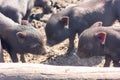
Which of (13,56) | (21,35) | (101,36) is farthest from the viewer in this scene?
(13,56)

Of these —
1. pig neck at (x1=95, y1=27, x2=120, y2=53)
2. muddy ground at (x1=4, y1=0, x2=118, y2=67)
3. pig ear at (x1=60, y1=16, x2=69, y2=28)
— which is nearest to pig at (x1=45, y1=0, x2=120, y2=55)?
pig ear at (x1=60, y1=16, x2=69, y2=28)

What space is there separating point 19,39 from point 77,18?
46.3 inches

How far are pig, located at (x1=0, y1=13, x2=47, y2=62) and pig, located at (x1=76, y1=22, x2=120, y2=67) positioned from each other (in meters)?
0.63

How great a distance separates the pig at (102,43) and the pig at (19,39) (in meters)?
0.63

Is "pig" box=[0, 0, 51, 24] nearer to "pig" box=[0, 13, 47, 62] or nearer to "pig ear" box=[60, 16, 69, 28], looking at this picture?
"pig" box=[0, 13, 47, 62]

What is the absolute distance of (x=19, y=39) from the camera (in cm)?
513

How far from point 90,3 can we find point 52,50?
1.06 m

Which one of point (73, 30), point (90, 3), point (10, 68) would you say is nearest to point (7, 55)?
point (73, 30)

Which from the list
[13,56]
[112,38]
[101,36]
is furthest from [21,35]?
[112,38]

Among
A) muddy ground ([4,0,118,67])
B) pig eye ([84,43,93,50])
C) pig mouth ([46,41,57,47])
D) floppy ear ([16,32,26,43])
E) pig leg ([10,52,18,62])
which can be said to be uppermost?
floppy ear ([16,32,26,43])

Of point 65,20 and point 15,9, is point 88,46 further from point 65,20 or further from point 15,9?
point 15,9

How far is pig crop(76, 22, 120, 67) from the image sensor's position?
490 centimetres

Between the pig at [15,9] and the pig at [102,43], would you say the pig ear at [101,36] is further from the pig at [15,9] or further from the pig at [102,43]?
the pig at [15,9]

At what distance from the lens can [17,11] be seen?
599 cm
